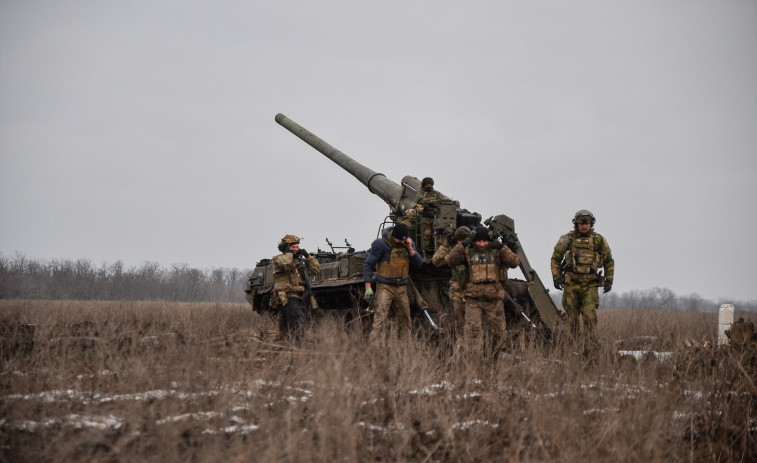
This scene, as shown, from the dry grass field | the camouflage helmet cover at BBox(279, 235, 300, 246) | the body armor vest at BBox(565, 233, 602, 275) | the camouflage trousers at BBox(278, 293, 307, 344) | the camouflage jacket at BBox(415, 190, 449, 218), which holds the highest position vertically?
the camouflage jacket at BBox(415, 190, 449, 218)

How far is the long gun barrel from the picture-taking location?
1074 centimetres

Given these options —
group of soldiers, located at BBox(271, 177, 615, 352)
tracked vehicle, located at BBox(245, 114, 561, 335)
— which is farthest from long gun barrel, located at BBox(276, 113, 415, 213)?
group of soldiers, located at BBox(271, 177, 615, 352)

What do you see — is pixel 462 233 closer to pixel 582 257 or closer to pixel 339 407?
pixel 582 257

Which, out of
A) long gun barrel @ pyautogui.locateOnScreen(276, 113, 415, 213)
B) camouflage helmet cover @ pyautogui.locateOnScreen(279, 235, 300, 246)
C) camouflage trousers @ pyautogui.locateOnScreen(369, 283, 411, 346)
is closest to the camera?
camouflage trousers @ pyautogui.locateOnScreen(369, 283, 411, 346)

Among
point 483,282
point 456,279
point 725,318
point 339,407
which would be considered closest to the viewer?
point 339,407

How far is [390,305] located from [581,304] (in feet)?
8.57

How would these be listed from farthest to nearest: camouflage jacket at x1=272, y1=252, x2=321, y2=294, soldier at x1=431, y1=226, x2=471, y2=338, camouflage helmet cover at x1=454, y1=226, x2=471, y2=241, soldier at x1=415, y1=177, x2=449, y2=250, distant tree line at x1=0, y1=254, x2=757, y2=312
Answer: distant tree line at x1=0, y1=254, x2=757, y2=312
soldier at x1=415, y1=177, x2=449, y2=250
camouflage jacket at x1=272, y1=252, x2=321, y2=294
camouflage helmet cover at x1=454, y1=226, x2=471, y2=241
soldier at x1=431, y1=226, x2=471, y2=338

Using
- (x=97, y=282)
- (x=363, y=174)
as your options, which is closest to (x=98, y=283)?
(x=97, y=282)

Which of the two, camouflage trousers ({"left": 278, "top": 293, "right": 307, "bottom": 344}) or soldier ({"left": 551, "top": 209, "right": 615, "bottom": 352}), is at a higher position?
soldier ({"left": 551, "top": 209, "right": 615, "bottom": 352})

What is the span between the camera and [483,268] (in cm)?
716

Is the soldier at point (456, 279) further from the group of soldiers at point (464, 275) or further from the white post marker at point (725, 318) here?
the white post marker at point (725, 318)

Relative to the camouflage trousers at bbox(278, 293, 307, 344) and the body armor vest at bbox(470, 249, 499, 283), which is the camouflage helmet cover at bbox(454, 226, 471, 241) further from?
the camouflage trousers at bbox(278, 293, 307, 344)

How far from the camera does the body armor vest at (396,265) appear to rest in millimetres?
8203

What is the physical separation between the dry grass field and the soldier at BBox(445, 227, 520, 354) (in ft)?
2.95
